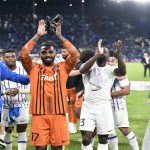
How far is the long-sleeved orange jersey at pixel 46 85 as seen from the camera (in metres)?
5.68

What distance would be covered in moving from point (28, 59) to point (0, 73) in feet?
1.84

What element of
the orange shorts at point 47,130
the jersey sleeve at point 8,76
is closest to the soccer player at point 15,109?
the jersey sleeve at point 8,76

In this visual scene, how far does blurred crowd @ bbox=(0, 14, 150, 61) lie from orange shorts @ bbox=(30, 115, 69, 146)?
5049cm

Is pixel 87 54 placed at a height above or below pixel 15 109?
above

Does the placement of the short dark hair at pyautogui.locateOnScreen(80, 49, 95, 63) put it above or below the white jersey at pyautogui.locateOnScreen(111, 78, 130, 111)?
above

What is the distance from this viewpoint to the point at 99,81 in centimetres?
651

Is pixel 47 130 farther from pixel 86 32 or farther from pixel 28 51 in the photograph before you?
pixel 86 32

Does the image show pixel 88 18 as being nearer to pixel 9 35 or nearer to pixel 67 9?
pixel 67 9

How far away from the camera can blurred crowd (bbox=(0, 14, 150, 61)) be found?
60125 mm

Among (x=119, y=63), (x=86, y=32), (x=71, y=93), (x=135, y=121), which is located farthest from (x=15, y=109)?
(x=86, y=32)

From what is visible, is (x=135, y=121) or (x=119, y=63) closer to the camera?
(x=119, y=63)

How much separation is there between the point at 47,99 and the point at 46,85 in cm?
19

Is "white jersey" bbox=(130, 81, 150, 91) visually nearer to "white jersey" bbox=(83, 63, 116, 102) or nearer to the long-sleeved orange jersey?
Result: "white jersey" bbox=(83, 63, 116, 102)

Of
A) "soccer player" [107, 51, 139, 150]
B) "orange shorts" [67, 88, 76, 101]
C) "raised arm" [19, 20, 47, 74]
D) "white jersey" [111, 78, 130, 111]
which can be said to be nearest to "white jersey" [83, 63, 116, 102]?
"soccer player" [107, 51, 139, 150]
